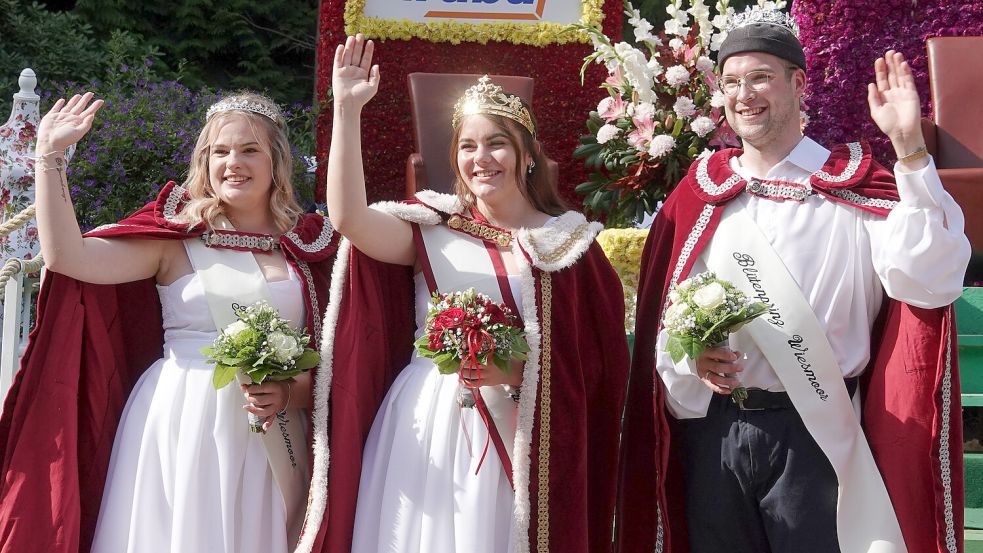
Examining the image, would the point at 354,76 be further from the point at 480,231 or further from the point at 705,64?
the point at 705,64

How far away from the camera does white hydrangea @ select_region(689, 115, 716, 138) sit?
5227 millimetres

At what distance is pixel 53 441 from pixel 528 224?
Answer: 5.39ft

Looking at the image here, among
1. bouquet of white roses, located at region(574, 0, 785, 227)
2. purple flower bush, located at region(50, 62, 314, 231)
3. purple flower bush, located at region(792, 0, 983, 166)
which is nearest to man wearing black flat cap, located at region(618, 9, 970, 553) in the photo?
bouquet of white roses, located at region(574, 0, 785, 227)

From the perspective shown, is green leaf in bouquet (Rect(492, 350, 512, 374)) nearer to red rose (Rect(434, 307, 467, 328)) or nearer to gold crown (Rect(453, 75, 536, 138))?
red rose (Rect(434, 307, 467, 328))

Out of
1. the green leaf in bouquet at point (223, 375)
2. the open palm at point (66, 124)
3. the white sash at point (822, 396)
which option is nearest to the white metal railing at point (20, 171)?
the open palm at point (66, 124)

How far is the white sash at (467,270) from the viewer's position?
3.27 m

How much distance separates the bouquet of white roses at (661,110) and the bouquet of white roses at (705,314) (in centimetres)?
236

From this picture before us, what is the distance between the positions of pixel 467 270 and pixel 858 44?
4.08 meters

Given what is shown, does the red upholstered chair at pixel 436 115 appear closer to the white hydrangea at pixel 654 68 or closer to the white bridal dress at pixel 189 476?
the white hydrangea at pixel 654 68

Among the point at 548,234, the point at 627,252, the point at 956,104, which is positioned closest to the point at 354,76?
the point at 548,234

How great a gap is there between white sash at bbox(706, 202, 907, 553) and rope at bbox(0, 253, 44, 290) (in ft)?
8.72

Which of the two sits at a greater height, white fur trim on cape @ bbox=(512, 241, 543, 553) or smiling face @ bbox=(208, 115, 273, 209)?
smiling face @ bbox=(208, 115, 273, 209)

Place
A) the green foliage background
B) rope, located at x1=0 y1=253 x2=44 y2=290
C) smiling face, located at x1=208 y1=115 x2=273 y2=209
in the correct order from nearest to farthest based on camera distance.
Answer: smiling face, located at x1=208 y1=115 x2=273 y2=209 < rope, located at x1=0 y1=253 x2=44 y2=290 < the green foliage background

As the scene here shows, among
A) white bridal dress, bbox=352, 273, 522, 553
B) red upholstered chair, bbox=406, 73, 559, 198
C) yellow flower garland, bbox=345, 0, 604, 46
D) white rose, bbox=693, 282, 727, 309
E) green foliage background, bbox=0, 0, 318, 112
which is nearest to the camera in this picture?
white rose, bbox=693, 282, 727, 309
